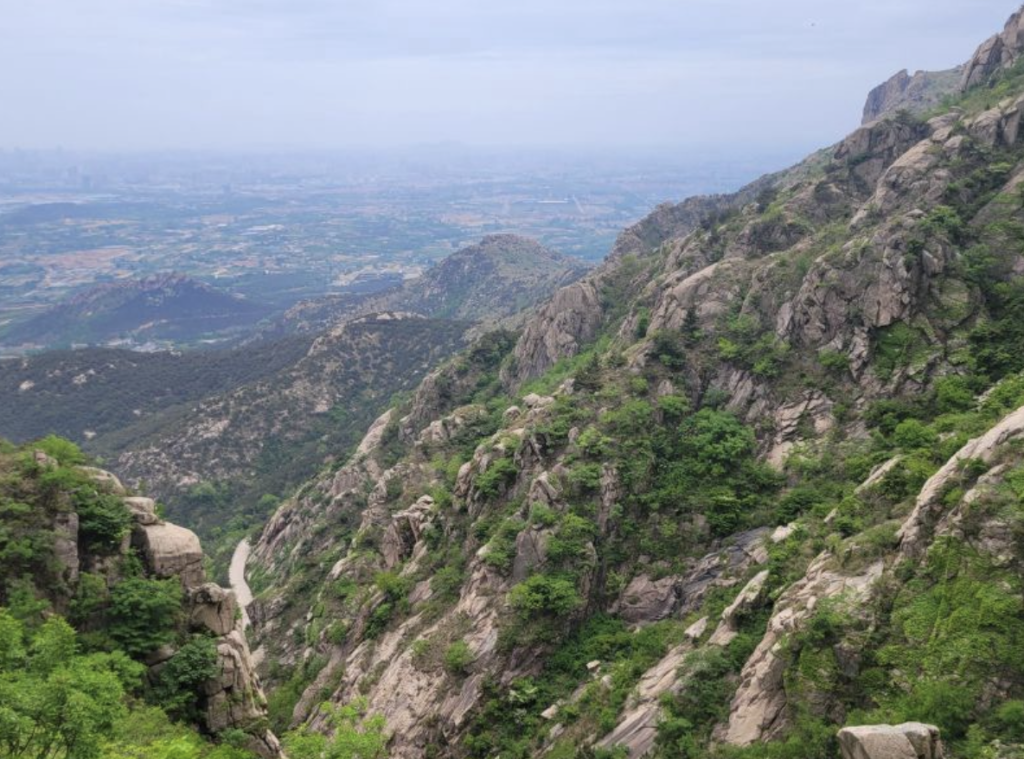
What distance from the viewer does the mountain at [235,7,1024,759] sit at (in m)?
19.8

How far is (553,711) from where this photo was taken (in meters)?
29.0

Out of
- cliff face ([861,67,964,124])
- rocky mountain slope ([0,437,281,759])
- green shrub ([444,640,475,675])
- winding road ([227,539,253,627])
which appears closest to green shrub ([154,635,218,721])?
rocky mountain slope ([0,437,281,759])

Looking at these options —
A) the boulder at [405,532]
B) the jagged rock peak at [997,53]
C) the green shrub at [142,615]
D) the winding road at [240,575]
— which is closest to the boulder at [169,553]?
the green shrub at [142,615]

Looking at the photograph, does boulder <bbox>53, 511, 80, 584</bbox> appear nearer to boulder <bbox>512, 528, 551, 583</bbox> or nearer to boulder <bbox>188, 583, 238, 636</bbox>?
boulder <bbox>188, 583, 238, 636</bbox>

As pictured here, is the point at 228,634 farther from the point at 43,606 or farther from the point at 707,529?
the point at 707,529

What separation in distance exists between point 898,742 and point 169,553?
1018 inches

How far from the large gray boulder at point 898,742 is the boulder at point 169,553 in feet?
79.7

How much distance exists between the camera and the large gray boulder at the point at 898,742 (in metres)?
15.4

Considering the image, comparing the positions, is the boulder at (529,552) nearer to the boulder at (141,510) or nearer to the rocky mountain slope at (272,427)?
the boulder at (141,510)

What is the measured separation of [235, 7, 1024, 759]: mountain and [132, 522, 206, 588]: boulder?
31.7 feet

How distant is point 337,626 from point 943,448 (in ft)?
107

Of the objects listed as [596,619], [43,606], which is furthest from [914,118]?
[43,606]

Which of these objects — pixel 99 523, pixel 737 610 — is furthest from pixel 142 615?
pixel 737 610

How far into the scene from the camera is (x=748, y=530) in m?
33.2
